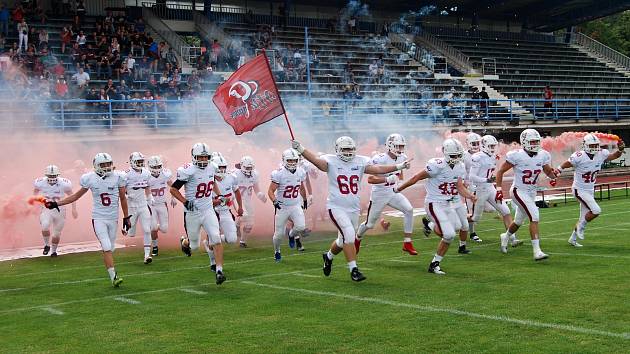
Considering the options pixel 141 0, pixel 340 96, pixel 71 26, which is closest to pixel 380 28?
pixel 340 96

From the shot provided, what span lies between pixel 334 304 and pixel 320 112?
17.4 m

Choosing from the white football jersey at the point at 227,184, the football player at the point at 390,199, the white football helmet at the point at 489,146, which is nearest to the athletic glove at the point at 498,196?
the white football helmet at the point at 489,146

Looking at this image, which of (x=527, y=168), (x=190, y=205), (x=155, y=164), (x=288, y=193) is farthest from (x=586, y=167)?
(x=155, y=164)

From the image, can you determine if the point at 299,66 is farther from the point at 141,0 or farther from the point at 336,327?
the point at 336,327

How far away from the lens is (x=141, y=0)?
2894 cm

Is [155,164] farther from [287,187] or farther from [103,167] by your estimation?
[103,167]

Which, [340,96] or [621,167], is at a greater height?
[340,96]

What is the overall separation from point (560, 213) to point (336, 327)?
39.0 feet

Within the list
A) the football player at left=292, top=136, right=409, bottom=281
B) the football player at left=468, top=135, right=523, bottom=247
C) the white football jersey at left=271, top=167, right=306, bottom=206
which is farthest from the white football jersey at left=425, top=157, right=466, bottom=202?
the white football jersey at left=271, top=167, right=306, bottom=206

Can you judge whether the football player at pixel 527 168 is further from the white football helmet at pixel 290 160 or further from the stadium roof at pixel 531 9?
the stadium roof at pixel 531 9

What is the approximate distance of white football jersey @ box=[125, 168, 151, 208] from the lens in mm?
13695

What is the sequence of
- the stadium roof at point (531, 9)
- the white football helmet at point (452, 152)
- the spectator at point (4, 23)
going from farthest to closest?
the stadium roof at point (531, 9), the spectator at point (4, 23), the white football helmet at point (452, 152)

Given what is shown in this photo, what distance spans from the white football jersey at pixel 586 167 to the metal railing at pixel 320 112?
452 inches

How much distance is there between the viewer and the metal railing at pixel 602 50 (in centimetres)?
4147
